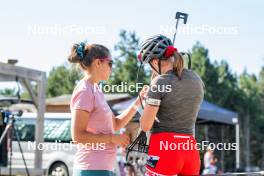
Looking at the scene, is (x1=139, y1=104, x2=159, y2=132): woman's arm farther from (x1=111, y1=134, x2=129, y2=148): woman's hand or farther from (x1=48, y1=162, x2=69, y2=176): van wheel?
(x1=48, y1=162, x2=69, y2=176): van wheel

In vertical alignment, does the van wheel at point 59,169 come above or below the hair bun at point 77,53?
below

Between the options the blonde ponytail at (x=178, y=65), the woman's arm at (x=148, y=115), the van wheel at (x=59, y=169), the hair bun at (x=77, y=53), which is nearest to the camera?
the woman's arm at (x=148, y=115)

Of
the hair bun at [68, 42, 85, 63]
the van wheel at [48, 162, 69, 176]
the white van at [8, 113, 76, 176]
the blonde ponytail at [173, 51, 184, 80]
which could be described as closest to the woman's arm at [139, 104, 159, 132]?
the blonde ponytail at [173, 51, 184, 80]

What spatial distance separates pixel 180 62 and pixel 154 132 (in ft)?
1.38

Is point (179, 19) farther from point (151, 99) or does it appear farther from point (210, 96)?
point (210, 96)

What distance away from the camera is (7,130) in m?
9.38

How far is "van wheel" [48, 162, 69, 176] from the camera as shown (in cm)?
1444

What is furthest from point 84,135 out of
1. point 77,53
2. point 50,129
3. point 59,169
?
point 50,129

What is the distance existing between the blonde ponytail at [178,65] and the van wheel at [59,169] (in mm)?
11801

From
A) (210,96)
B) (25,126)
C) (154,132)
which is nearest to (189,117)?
(154,132)

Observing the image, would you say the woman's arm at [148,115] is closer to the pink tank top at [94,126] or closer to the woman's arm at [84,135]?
the woman's arm at [84,135]

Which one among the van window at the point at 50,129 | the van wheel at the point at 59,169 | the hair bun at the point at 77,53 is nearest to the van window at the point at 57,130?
the van window at the point at 50,129

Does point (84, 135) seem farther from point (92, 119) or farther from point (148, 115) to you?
point (148, 115)

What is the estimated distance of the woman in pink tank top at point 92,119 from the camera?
2.88m
